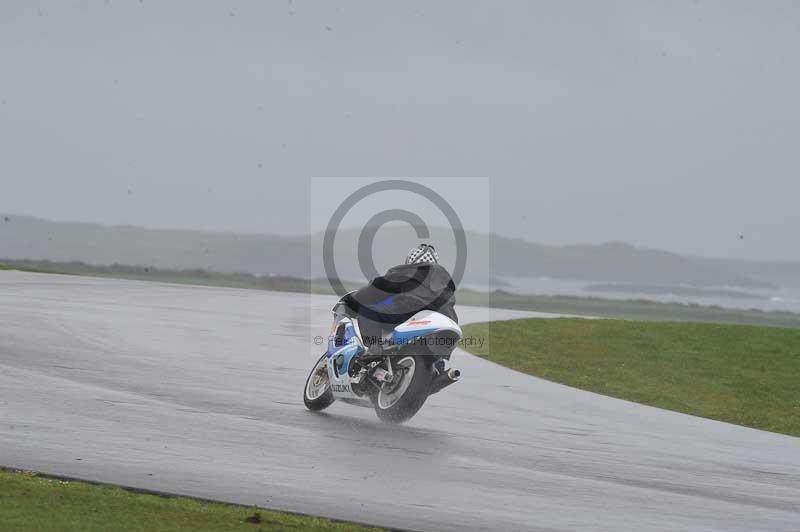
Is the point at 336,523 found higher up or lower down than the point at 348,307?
lower down

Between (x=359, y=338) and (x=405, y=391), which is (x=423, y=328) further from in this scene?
(x=359, y=338)

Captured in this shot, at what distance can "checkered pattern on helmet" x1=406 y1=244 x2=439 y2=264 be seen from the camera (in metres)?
12.1

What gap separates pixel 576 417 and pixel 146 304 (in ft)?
51.0

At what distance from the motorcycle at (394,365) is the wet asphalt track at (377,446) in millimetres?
288

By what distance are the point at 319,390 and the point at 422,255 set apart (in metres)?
1.81

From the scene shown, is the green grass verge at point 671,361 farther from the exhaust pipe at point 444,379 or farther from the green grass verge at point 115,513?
the green grass verge at point 115,513

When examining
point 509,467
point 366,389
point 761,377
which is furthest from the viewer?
point 761,377

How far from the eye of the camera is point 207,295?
34125 mm

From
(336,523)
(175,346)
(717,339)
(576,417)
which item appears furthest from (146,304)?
(336,523)

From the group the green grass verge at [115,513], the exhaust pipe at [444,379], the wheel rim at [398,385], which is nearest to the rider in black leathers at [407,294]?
the wheel rim at [398,385]

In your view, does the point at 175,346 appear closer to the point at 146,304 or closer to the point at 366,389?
the point at 366,389

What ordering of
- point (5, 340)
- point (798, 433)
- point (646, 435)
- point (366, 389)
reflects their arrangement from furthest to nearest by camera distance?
point (5, 340)
point (798, 433)
point (646, 435)
point (366, 389)

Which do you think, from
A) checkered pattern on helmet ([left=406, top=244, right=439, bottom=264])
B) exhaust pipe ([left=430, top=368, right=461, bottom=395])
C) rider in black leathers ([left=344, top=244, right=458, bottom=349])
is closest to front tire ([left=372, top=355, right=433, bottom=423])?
exhaust pipe ([left=430, top=368, right=461, bottom=395])

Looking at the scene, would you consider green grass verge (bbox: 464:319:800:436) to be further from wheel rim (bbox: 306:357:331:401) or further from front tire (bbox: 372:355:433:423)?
wheel rim (bbox: 306:357:331:401)
